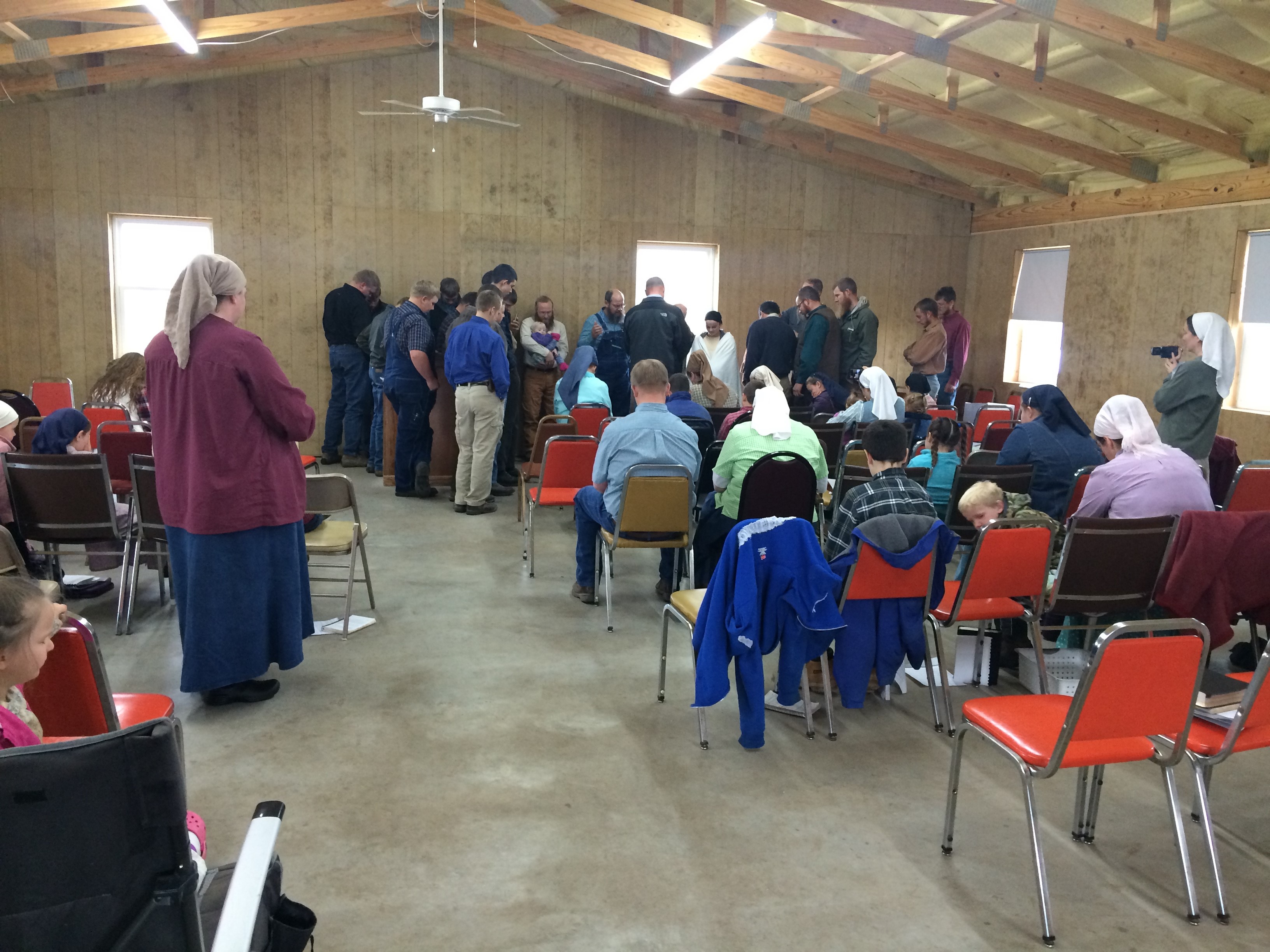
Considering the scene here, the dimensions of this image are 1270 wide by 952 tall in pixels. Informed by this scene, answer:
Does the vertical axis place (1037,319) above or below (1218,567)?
above

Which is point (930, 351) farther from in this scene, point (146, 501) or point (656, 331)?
point (146, 501)

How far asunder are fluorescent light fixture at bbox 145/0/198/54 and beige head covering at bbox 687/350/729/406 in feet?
13.3

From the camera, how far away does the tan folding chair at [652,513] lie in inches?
169

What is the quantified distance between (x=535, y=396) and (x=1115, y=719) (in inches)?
259

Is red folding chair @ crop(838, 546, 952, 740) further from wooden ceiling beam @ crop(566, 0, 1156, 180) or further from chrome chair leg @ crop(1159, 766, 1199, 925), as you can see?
wooden ceiling beam @ crop(566, 0, 1156, 180)

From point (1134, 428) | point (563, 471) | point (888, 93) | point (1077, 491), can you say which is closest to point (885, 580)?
point (1134, 428)

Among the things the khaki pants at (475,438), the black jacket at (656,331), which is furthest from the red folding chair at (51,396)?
the black jacket at (656,331)

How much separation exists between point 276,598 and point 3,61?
5.72m

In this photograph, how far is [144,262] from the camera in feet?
30.8

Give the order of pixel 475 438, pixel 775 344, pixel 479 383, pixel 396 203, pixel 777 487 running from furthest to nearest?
pixel 396 203 < pixel 775 344 < pixel 475 438 < pixel 479 383 < pixel 777 487

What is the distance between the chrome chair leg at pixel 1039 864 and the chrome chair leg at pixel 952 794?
10.1 inches

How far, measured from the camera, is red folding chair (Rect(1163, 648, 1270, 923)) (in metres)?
2.30

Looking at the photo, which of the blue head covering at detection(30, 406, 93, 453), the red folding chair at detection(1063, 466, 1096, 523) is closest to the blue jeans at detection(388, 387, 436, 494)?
the blue head covering at detection(30, 406, 93, 453)

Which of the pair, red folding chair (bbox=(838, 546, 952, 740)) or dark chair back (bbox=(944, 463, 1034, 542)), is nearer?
red folding chair (bbox=(838, 546, 952, 740))
